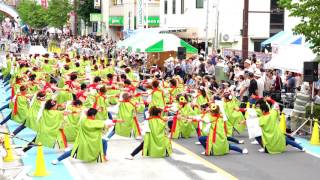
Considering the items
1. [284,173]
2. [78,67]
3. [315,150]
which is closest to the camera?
[284,173]

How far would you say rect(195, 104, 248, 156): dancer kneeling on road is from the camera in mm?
14664

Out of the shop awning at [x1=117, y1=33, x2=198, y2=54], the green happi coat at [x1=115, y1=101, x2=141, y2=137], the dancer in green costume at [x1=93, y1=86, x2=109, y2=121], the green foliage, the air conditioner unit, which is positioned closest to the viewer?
the green happi coat at [x1=115, y1=101, x2=141, y2=137]

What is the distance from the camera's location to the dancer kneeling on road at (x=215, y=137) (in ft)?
48.1

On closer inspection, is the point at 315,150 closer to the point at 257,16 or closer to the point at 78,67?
the point at 78,67

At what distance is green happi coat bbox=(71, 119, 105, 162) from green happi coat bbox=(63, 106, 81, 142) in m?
1.91

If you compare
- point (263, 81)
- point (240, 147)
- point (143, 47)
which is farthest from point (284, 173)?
point (143, 47)

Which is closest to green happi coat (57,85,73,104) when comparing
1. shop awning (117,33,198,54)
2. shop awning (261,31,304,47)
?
shop awning (261,31,304,47)

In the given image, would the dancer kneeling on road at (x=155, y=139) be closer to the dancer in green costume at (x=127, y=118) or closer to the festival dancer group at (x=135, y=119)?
the festival dancer group at (x=135, y=119)

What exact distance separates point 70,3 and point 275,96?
57.9m

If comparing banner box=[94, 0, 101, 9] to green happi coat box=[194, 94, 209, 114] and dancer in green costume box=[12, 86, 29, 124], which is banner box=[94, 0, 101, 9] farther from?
green happi coat box=[194, 94, 209, 114]

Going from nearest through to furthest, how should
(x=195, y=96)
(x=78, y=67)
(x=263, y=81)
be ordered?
1. (x=195, y=96)
2. (x=263, y=81)
3. (x=78, y=67)

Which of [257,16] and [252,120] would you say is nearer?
[252,120]

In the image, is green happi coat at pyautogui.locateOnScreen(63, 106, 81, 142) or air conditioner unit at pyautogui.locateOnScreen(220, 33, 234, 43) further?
air conditioner unit at pyautogui.locateOnScreen(220, 33, 234, 43)

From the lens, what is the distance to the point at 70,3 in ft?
252
